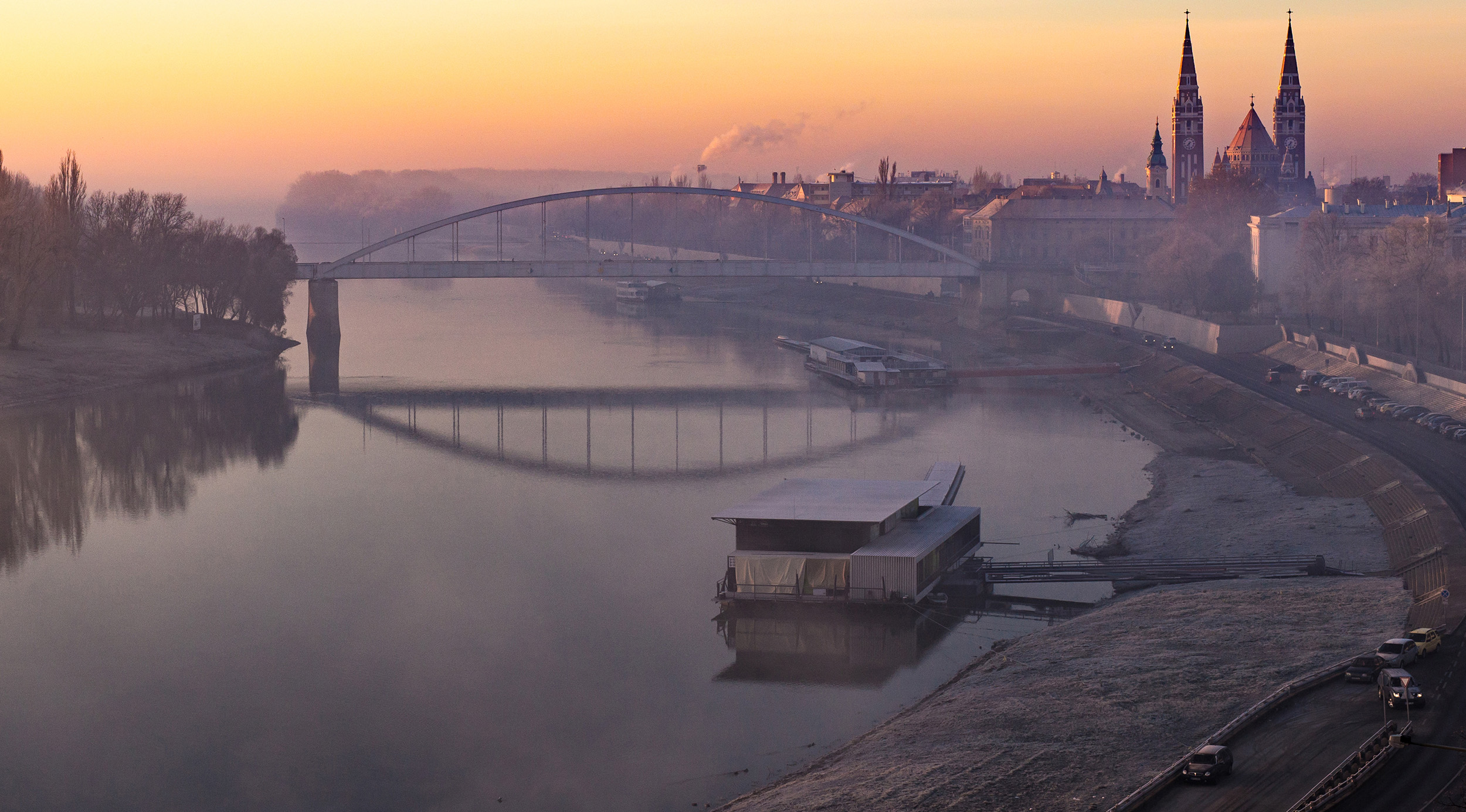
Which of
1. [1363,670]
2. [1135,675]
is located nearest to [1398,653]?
[1363,670]

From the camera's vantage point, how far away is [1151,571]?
2503cm

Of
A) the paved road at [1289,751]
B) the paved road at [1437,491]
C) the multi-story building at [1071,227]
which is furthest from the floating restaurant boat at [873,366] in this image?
the paved road at [1289,751]

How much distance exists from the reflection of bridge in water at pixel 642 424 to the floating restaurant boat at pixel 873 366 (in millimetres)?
1655

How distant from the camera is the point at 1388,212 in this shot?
65188mm

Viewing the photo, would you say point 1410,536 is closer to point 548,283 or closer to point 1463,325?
point 1463,325

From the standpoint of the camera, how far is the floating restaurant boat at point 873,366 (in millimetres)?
55188

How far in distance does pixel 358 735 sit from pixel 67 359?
38.5 metres

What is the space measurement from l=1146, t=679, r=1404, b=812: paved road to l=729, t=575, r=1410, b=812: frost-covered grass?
76cm

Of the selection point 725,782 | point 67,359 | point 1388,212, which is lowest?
point 725,782

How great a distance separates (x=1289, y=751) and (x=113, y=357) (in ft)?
157

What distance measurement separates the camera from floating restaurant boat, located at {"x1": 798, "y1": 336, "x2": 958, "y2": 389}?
5519cm

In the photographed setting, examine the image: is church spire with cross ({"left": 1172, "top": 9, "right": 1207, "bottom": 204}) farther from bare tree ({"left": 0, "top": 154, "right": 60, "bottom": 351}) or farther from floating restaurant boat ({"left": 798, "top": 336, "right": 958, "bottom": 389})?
bare tree ({"left": 0, "top": 154, "right": 60, "bottom": 351})

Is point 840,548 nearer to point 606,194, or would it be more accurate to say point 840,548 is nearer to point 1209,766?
point 1209,766

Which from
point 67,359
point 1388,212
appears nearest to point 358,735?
point 67,359
